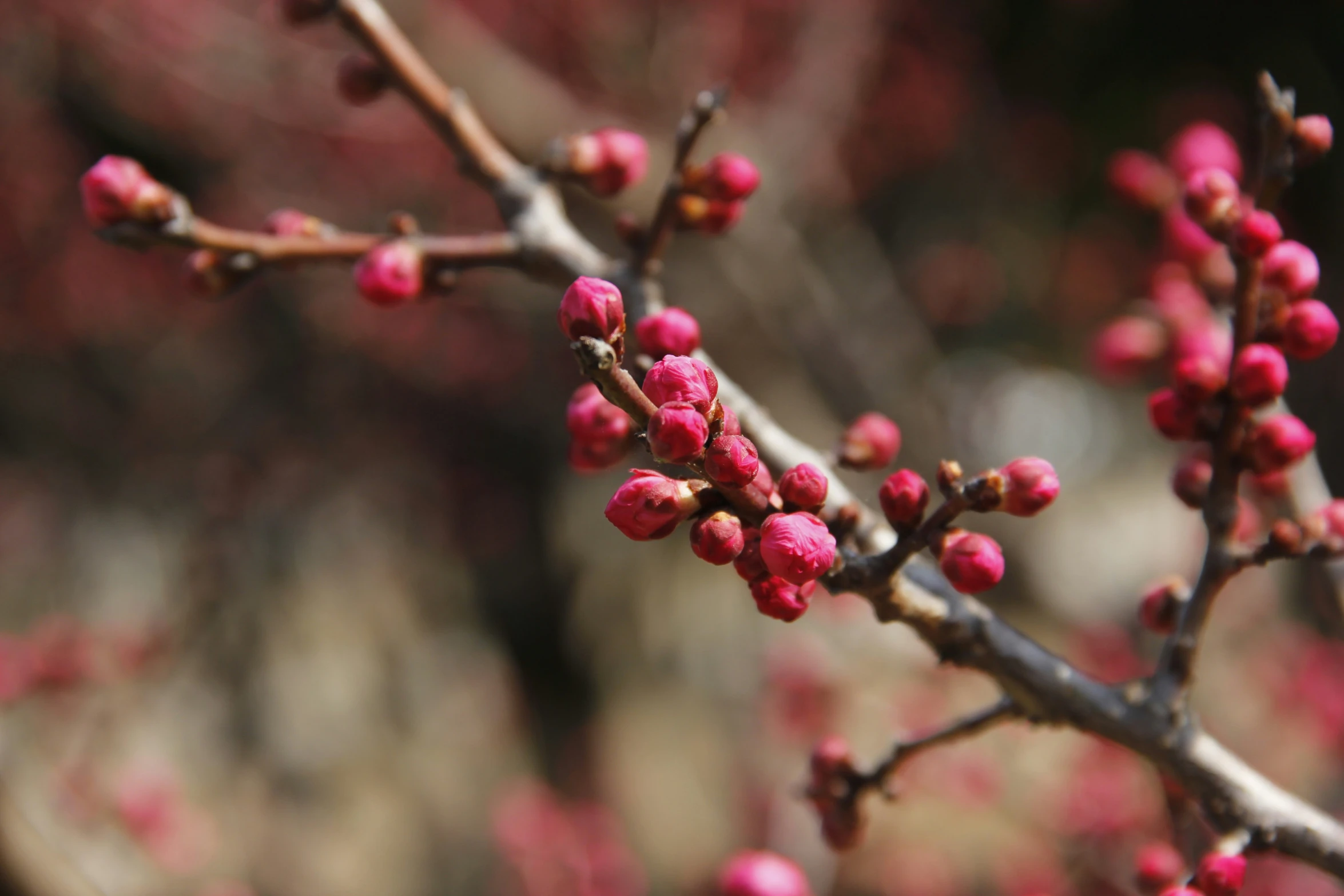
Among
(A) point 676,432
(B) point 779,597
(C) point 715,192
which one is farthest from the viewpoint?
(C) point 715,192

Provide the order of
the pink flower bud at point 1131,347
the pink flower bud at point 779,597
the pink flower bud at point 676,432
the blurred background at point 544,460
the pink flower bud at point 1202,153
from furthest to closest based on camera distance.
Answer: the blurred background at point 544,460
the pink flower bud at point 1131,347
the pink flower bud at point 1202,153
the pink flower bud at point 779,597
the pink flower bud at point 676,432

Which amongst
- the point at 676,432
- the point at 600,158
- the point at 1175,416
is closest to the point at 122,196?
the point at 600,158

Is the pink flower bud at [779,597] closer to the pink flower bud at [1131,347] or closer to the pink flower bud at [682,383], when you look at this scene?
the pink flower bud at [682,383]

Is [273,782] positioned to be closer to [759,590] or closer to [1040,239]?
[759,590]

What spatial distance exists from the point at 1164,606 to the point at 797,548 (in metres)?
0.66

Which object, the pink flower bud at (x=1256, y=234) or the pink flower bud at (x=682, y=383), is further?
the pink flower bud at (x=1256, y=234)

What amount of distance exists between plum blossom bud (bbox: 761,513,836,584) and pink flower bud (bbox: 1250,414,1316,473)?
1.81 ft

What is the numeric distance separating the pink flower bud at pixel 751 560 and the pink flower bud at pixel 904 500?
0.14m

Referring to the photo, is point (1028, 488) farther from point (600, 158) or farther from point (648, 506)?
point (600, 158)

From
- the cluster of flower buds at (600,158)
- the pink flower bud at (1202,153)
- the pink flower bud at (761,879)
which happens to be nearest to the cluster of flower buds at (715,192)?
the cluster of flower buds at (600,158)

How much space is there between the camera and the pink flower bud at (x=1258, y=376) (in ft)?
2.88

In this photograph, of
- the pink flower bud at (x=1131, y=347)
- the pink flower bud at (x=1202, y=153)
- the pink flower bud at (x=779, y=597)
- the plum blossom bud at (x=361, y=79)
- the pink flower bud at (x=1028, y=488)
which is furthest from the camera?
the pink flower bud at (x=1131, y=347)

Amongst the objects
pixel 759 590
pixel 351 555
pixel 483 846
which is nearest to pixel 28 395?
pixel 351 555

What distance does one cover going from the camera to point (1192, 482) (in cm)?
108
